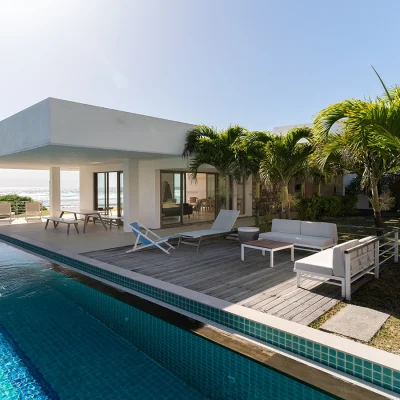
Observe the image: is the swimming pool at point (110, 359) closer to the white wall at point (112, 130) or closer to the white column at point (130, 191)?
the white wall at point (112, 130)

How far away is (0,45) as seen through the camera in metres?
14.7

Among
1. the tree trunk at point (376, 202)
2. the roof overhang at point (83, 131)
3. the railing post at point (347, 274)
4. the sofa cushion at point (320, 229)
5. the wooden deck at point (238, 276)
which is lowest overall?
the wooden deck at point (238, 276)

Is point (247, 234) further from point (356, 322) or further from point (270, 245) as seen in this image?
point (356, 322)

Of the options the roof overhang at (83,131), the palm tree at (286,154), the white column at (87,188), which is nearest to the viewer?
the roof overhang at (83,131)

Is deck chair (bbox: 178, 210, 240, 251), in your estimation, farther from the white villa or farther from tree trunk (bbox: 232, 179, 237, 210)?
tree trunk (bbox: 232, 179, 237, 210)

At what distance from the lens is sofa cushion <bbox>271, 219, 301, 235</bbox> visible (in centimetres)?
909

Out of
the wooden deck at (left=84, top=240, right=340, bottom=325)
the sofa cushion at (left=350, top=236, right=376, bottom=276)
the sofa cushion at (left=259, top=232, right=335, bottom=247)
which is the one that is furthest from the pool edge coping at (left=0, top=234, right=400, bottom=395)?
the sofa cushion at (left=259, top=232, right=335, bottom=247)

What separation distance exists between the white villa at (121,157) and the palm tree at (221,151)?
579 millimetres

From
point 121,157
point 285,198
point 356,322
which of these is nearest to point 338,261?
point 356,322

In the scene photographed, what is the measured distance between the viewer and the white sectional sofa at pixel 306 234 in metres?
8.16

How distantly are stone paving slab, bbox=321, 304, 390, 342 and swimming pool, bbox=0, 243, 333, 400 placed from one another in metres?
1.00

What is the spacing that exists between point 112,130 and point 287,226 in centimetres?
571

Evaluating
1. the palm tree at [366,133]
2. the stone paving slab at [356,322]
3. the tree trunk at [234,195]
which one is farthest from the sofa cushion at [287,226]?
the tree trunk at [234,195]

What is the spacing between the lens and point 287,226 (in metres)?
9.27
